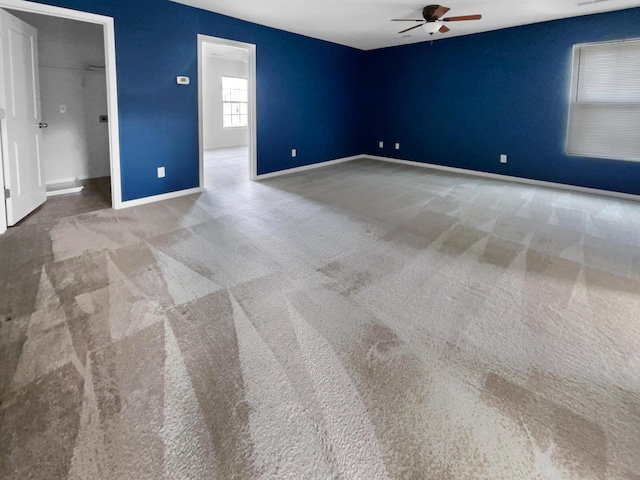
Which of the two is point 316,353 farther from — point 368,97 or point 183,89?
point 368,97

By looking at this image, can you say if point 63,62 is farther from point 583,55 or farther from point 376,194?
point 583,55

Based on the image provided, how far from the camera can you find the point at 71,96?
18.5ft

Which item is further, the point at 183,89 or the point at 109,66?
the point at 183,89

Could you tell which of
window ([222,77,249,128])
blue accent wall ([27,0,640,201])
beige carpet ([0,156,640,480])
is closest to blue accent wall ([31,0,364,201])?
blue accent wall ([27,0,640,201])

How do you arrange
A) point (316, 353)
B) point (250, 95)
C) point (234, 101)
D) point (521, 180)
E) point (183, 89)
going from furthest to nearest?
1. point (234, 101)
2. point (521, 180)
3. point (250, 95)
4. point (183, 89)
5. point (316, 353)

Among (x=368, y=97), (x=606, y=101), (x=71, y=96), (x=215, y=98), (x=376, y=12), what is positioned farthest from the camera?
(x=215, y=98)

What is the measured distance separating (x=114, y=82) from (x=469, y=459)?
4777 millimetres

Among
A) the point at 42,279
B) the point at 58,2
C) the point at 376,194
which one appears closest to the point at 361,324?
the point at 42,279

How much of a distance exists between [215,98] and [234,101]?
713mm

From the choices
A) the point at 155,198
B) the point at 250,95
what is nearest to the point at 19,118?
the point at 155,198

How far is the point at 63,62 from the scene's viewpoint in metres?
5.48

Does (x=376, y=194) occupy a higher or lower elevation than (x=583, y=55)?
lower

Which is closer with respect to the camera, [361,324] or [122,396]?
[122,396]

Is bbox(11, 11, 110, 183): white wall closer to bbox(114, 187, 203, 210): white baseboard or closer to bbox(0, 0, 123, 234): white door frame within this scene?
bbox(0, 0, 123, 234): white door frame
